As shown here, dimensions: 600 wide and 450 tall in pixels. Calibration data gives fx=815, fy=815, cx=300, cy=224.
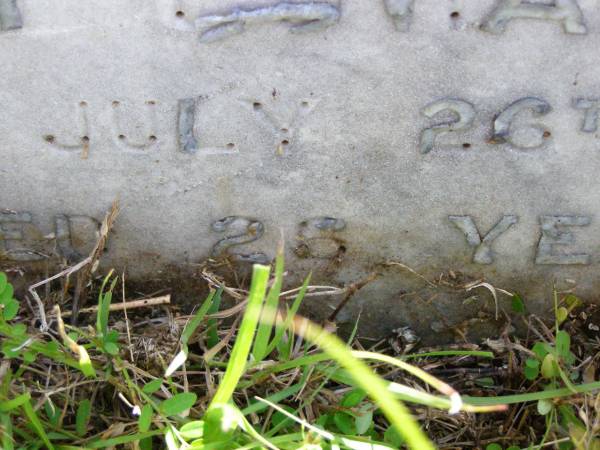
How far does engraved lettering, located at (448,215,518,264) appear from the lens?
50.4 inches

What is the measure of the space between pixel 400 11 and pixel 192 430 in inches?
24.3

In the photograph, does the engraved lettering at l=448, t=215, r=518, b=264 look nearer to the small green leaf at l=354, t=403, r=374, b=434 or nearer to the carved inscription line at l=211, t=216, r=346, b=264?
the carved inscription line at l=211, t=216, r=346, b=264

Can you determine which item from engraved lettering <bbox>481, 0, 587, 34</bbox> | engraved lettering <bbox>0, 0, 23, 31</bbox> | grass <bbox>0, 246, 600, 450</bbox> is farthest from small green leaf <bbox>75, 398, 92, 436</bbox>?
engraved lettering <bbox>481, 0, 587, 34</bbox>

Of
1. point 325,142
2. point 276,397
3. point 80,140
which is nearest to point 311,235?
point 325,142

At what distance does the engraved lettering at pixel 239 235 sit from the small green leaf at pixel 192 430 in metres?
0.36

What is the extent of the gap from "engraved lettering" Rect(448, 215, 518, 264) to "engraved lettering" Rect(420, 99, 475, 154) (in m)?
0.15

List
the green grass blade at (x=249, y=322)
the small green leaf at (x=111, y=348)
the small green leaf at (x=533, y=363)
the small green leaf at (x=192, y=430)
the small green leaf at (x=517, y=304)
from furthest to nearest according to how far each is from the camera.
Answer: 1. the small green leaf at (x=517, y=304)
2. the small green leaf at (x=533, y=363)
3. the small green leaf at (x=111, y=348)
4. the small green leaf at (x=192, y=430)
5. the green grass blade at (x=249, y=322)

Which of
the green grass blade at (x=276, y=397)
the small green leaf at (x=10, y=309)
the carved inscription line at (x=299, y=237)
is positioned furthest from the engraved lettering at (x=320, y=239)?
the small green leaf at (x=10, y=309)

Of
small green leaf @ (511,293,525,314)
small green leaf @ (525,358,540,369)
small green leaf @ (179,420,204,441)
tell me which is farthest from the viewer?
small green leaf @ (511,293,525,314)

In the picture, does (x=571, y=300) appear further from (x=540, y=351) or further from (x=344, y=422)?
(x=344, y=422)

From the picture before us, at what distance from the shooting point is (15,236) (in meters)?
1.34

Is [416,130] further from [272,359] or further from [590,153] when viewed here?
[272,359]

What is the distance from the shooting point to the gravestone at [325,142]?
1.12 metres

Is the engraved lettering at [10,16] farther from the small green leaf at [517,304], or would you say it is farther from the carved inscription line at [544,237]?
the small green leaf at [517,304]
